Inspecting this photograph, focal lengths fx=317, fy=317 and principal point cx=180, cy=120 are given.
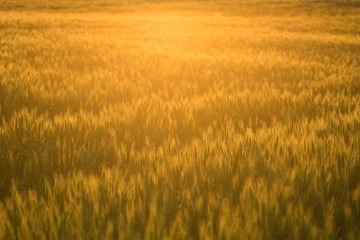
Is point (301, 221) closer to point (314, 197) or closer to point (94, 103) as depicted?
point (314, 197)

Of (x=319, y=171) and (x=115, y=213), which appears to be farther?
(x=319, y=171)

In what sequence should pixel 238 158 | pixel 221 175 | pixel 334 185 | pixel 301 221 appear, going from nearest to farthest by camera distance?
pixel 301 221
pixel 334 185
pixel 221 175
pixel 238 158

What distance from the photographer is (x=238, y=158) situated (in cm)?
198

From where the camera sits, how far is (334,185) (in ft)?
5.34

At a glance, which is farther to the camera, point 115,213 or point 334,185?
point 334,185

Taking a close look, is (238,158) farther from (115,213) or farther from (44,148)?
(44,148)

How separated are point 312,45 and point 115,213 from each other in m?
12.0

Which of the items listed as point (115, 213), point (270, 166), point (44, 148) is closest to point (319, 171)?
point (270, 166)

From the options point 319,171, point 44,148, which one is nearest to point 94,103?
point 44,148

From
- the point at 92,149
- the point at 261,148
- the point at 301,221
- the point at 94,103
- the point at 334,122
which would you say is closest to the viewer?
the point at 301,221

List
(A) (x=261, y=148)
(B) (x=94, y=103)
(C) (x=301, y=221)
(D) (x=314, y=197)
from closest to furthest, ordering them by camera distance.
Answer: (C) (x=301, y=221), (D) (x=314, y=197), (A) (x=261, y=148), (B) (x=94, y=103)

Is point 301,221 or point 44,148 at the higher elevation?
point 301,221

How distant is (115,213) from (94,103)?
2.80 meters

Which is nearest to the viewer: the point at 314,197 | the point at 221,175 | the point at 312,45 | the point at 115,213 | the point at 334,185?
the point at 115,213
